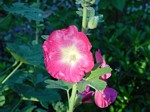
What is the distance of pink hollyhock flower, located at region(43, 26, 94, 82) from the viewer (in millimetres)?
1286

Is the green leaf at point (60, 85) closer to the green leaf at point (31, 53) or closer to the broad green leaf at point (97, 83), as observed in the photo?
the broad green leaf at point (97, 83)

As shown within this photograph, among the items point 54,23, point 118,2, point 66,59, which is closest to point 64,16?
point 54,23

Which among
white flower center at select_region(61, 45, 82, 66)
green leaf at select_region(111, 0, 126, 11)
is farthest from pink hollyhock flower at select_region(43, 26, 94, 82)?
green leaf at select_region(111, 0, 126, 11)

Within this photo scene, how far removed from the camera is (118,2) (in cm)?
284

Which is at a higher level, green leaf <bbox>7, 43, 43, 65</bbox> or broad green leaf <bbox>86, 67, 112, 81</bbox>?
broad green leaf <bbox>86, 67, 112, 81</bbox>

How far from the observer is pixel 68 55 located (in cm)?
135

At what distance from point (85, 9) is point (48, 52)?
0.14 m

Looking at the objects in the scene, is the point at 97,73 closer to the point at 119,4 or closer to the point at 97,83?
the point at 97,83

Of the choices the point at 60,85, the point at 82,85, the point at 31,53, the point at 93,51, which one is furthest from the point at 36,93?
the point at 93,51

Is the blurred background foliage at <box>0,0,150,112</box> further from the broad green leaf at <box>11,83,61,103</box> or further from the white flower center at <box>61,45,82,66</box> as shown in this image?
the white flower center at <box>61,45,82,66</box>

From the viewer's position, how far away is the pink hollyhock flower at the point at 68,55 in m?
1.29

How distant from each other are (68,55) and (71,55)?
0.03 feet

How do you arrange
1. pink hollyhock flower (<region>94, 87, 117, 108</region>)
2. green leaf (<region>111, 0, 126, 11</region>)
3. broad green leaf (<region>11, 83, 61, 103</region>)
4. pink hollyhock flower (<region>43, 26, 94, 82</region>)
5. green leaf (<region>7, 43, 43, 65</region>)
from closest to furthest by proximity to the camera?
pink hollyhock flower (<region>43, 26, 94, 82</region>) < pink hollyhock flower (<region>94, 87, 117, 108</region>) < green leaf (<region>7, 43, 43, 65</region>) < broad green leaf (<region>11, 83, 61, 103</region>) < green leaf (<region>111, 0, 126, 11</region>)

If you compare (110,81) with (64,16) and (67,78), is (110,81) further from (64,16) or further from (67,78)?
(67,78)
